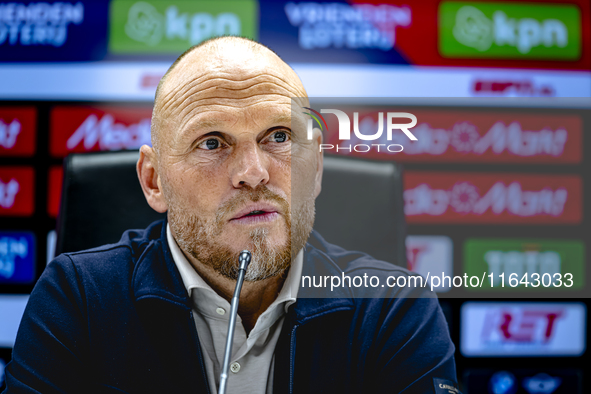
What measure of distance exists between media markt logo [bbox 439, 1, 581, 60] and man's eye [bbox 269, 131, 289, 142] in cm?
118

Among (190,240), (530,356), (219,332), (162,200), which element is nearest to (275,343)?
(219,332)

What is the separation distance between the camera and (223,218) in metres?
0.73

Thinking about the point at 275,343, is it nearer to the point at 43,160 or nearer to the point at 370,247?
the point at 370,247

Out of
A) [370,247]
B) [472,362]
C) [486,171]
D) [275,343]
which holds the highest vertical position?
[486,171]

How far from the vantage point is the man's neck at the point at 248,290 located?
83 cm

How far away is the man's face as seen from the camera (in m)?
0.72

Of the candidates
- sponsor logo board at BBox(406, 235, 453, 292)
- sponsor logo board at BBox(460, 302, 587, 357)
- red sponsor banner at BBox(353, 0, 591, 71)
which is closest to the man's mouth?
sponsor logo board at BBox(406, 235, 453, 292)

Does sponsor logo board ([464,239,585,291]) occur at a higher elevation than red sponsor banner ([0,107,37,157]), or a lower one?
lower

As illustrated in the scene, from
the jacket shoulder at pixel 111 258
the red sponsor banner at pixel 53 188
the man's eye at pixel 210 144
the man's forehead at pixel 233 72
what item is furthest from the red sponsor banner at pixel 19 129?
the man's eye at pixel 210 144

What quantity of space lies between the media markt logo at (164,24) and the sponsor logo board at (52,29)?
6 centimetres

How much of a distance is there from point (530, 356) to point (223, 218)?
1.50 meters

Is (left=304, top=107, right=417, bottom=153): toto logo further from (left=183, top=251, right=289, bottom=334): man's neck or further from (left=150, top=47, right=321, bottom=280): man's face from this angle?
(left=183, top=251, right=289, bottom=334): man's neck

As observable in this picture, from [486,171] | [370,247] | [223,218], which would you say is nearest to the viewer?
[223,218]

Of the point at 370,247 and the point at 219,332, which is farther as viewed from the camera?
the point at 370,247
